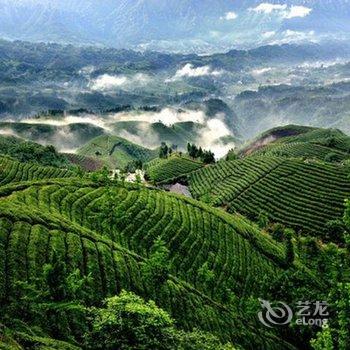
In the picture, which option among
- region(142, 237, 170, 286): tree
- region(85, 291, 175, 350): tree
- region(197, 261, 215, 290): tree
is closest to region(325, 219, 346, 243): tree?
region(197, 261, 215, 290): tree

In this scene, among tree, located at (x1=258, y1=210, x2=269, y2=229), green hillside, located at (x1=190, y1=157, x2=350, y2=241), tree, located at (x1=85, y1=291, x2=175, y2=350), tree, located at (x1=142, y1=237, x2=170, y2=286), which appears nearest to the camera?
tree, located at (x1=85, y1=291, x2=175, y2=350)

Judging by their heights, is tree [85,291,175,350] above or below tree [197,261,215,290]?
below

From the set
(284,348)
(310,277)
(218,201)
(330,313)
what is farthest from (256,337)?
(218,201)

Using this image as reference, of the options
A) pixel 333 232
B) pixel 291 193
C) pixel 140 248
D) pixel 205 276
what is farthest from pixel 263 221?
pixel 140 248

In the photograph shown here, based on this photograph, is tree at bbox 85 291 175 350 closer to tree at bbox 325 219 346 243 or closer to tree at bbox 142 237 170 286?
tree at bbox 142 237 170 286

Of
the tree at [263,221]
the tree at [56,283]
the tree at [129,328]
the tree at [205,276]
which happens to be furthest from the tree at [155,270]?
the tree at [263,221]

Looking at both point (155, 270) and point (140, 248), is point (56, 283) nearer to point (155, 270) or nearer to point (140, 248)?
point (155, 270)

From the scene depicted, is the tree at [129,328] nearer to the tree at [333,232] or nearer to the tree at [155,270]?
the tree at [155,270]

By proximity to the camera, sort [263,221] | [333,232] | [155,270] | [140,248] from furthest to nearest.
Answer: [263,221]
[333,232]
[140,248]
[155,270]

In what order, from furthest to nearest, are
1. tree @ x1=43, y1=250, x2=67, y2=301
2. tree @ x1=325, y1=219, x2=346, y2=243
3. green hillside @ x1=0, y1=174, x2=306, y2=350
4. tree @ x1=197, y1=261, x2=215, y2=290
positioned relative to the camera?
tree @ x1=325, y1=219, x2=346, y2=243 < tree @ x1=197, y1=261, x2=215, y2=290 < green hillside @ x1=0, y1=174, x2=306, y2=350 < tree @ x1=43, y1=250, x2=67, y2=301
